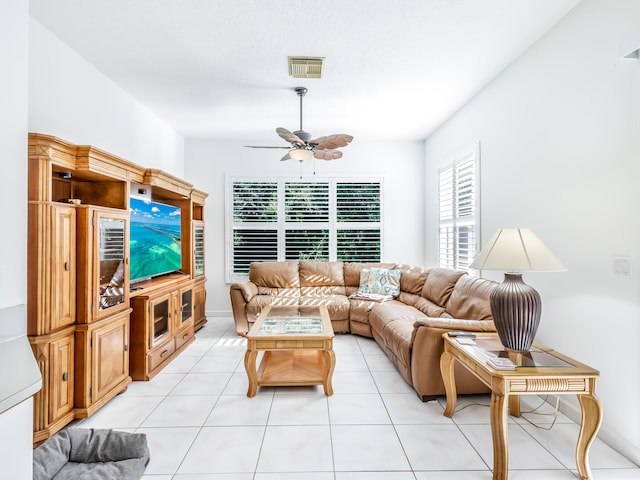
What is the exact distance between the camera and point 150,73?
318cm

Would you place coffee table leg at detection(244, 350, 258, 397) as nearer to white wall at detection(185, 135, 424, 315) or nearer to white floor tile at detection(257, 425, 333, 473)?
white floor tile at detection(257, 425, 333, 473)

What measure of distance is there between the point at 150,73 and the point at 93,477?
3182 millimetres

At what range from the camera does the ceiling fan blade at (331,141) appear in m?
3.17

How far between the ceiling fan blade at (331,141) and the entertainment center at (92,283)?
1.58 meters

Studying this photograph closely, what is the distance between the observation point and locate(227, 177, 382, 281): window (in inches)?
209

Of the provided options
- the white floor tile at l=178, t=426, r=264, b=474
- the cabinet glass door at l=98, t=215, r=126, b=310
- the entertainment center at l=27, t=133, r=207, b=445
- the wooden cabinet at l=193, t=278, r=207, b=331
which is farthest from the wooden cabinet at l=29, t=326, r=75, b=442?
the wooden cabinet at l=193, t=278, r=207, b=331

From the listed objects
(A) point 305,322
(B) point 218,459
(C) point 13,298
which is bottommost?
(B) point 218,459

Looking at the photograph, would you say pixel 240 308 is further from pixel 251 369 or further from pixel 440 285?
pixel 440 285

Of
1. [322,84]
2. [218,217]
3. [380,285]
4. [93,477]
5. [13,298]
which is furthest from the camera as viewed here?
[218,217]

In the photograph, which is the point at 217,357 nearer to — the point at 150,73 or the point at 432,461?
the point at 432,461

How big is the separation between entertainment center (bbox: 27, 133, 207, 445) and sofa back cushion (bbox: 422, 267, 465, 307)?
2876 millimetres

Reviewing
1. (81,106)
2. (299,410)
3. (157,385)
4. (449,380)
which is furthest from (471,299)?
(81,106)

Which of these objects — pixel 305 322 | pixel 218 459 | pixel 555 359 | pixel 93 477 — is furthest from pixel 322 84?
pixel 93 477

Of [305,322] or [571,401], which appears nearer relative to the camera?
[571,401]
